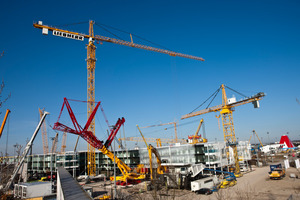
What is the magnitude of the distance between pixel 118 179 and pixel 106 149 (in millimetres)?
8030

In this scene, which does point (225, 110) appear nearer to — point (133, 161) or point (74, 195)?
point (133, 161)

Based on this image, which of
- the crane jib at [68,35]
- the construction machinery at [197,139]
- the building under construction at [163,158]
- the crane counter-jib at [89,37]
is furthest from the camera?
the construction machinery at [197,139]

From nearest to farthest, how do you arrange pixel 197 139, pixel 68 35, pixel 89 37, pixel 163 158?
pixel 163 158, pixel 68 35, pixel 89 37, pixel 197 139

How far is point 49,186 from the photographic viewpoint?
3450 cm

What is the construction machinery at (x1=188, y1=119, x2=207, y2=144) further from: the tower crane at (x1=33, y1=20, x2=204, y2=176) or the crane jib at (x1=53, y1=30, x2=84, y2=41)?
the crane jib at (x1=53, y1=30, x2=84, y2=41)

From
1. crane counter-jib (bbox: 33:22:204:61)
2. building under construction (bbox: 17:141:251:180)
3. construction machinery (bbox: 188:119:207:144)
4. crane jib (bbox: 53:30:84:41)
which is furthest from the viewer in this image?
construction machinery (bbox: 188:119:207:144)

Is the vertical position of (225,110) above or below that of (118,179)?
above

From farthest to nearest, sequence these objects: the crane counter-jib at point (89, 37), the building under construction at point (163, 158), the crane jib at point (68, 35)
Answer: the crane jib at point (68, 35) < the crane counter-jib at point (89, 37) < the building under construction at point (163, 158)

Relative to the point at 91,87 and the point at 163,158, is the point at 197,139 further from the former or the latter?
the point at 91,87

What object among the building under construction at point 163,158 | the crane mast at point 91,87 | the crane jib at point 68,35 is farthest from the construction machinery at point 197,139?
the crane jib at point 68,35

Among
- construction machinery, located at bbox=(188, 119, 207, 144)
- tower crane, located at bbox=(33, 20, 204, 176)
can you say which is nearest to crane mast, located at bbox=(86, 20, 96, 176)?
tower crane, located at bbox=(33, 20, 204, 176)

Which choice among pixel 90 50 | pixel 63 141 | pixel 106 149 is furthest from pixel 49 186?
pixel 63 141

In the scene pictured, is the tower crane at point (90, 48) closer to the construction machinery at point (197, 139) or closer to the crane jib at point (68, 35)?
the crane jib at point (68, 35)

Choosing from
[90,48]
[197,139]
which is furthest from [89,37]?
[197,139]
